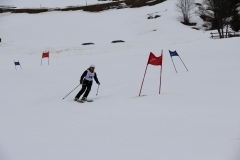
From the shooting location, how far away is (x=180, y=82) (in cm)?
1255

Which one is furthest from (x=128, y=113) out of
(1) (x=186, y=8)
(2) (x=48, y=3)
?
(2) (x=48, y=3)

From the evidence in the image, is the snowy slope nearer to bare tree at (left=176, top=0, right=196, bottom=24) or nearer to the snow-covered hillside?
bare tree at (left=176, top=0, right=196, bottom=24)

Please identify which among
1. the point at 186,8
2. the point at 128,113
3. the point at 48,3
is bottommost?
the point at 128,113

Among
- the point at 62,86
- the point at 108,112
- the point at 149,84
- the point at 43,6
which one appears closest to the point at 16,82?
the point at 62,86

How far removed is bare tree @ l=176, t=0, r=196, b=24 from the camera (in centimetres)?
5245

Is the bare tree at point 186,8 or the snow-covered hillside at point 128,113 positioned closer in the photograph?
the snow-covered hillside at point 128,113

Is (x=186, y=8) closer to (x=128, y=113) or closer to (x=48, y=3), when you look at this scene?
(x=48, y=3)

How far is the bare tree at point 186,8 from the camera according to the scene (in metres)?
52.5

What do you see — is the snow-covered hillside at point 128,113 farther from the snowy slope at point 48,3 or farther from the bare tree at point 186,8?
the snowy slope at point 48,3

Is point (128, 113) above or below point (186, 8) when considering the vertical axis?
below

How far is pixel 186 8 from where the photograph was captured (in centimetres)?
5584

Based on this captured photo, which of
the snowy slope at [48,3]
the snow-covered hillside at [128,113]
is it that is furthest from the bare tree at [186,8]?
the snowy slope at [48,3]

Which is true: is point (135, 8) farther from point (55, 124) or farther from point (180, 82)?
point (55, 124)

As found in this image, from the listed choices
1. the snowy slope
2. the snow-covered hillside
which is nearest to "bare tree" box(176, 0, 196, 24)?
the snow-covered hillside
